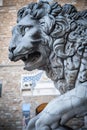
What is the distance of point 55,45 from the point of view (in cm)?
175

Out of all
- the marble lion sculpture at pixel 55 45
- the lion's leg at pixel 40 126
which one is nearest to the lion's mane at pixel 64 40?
the marble lion sculpture at pixel 55 45

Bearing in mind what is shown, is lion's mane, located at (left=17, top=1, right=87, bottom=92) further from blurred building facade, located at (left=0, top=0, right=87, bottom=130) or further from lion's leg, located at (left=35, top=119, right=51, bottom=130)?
blurred building facade, located at (left=0, top=0, right=87, bottom=130)

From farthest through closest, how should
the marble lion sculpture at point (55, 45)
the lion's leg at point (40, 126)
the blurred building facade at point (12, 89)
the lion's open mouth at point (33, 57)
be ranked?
→ the blurred building facade at point (12, 89), the lion's open mouth at point (33, 57), the marble lion sculpture at point (55, 45), the lion's leg at point (40, 126)

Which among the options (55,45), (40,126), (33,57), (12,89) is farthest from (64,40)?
(12,89)

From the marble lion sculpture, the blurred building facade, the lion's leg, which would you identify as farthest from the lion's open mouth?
the blurred building facade

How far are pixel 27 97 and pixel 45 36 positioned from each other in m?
7.08

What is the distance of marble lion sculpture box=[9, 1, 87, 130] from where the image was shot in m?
1.68

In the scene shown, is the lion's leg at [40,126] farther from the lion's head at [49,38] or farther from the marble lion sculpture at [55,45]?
the lion's head at [49,38]

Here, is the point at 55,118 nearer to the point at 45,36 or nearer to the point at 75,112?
the point at 75,112

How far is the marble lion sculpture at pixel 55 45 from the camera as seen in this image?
1.68 meters

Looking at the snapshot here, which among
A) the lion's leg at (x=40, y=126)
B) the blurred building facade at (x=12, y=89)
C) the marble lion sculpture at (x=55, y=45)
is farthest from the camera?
the blurred building facade at (x=12, y=89)

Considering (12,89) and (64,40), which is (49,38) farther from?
(12,89)

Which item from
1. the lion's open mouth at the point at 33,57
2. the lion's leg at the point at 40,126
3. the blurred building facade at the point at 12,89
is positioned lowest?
the blurred building facade at the point at 12,89

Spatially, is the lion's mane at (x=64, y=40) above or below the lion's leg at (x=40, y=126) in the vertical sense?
above
